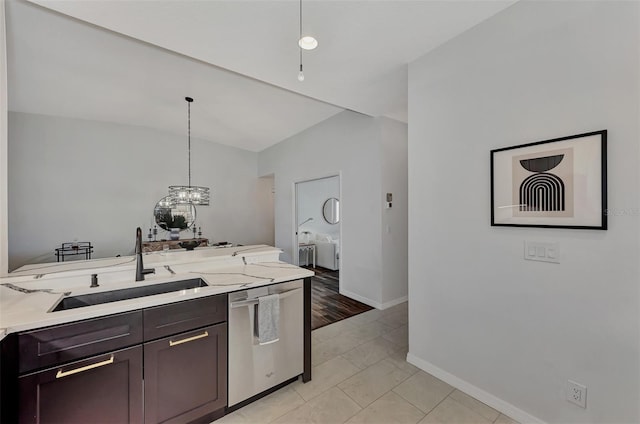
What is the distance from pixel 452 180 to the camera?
2080 millimetres

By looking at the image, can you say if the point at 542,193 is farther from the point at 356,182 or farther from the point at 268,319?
the point at 356,182

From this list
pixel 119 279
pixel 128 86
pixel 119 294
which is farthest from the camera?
pixel 128 86

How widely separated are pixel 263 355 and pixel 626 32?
110 inches

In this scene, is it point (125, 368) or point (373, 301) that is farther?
point (373, 301)

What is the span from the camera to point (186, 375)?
1.60m

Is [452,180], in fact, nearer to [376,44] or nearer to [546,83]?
[546,83]

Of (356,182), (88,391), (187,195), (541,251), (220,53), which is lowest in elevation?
(88,391)

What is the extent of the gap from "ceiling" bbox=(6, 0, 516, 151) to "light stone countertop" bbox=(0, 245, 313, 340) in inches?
69.7

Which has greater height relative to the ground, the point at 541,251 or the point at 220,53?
the point at 220,53

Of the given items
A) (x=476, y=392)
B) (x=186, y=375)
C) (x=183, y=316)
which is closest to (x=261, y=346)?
(x=186, y=375)

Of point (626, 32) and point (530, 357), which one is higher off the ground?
point (626, 32)

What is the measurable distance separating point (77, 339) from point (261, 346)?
102 centimetres

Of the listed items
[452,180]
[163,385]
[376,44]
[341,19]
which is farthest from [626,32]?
[163,385]

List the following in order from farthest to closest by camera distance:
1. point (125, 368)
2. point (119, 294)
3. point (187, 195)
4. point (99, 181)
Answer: point (99, 181) < point (187, 195) < point (119, 294) < point (125, 368)
